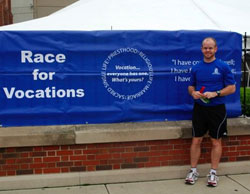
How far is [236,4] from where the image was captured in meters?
9.12

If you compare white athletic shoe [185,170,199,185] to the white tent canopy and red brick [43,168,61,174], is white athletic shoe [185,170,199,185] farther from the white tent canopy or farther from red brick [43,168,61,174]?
the white tent canopy

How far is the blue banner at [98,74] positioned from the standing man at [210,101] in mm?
521

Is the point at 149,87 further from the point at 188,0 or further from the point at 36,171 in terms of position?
the point at 188,0

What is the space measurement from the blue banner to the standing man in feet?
1.71

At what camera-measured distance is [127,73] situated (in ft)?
15.4

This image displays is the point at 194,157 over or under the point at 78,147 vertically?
under

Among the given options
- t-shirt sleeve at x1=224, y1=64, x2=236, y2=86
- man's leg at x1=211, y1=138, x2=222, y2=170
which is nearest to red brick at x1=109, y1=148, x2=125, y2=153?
man's leg at x1=211, y1=138, x2=222, y2=170

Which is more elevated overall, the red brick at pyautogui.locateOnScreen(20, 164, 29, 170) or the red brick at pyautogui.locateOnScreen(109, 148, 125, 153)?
the red brick at pyautogui.locateOnScreen(109, 148, 125, 153)

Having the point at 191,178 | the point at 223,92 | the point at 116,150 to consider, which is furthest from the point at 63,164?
the point at 223,92

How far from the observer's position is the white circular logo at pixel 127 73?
4.65 metres

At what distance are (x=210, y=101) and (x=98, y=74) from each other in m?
1.52

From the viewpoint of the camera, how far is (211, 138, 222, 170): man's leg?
4.40 meters

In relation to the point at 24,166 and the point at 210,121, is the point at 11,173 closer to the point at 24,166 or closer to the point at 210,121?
the point at 24,166

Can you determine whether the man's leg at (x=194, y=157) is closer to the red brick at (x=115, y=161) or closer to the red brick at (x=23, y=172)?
the red brick at (x=115, y=161)
